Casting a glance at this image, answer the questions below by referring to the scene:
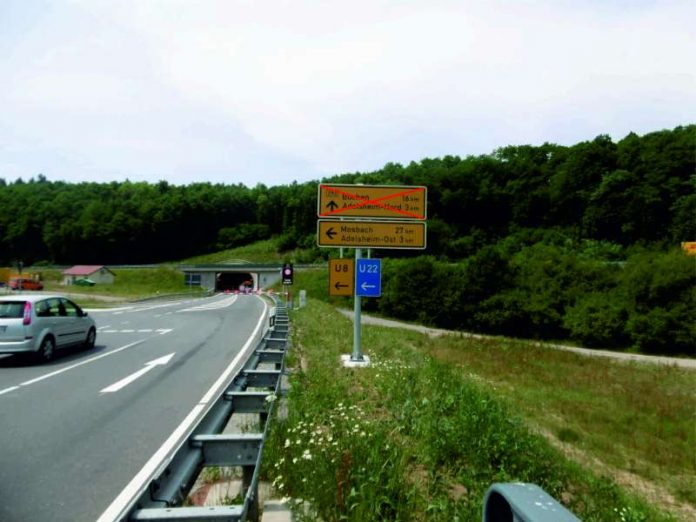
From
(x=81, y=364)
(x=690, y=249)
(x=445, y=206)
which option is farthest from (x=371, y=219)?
(x=445, y=206)

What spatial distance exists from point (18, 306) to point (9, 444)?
848 cm

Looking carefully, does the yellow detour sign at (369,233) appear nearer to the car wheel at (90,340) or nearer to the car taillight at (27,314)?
the car taillight at (27,314)

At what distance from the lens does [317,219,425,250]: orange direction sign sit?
13.6 m

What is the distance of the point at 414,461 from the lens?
17.4 feet

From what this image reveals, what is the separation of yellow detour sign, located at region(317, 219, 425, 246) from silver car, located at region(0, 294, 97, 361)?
25.4 ft

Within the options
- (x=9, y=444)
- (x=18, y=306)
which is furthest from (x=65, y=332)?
(x=9, y=444)

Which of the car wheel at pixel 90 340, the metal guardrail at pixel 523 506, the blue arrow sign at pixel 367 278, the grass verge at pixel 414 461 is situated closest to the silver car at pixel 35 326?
the car wheel at pixel 90 340

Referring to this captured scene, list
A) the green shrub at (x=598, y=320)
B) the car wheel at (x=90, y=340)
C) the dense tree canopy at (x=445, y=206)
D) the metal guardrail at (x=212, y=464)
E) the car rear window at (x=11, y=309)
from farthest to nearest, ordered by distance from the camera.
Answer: the dense tree canopy at (x=445, y=206)
the green shrub at (x=598, y=320)
the car wheel at (x=90, y=340)
the car rear window at (x=11, y=309)
the metal guardrail at (x=212, y=464)

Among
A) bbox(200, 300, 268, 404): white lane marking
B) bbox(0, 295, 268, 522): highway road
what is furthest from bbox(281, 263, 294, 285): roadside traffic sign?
bbox(0, 295, 268, 522): highway road

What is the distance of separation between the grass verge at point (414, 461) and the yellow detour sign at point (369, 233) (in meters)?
6.24

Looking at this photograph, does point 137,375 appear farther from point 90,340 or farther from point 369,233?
point 369,233

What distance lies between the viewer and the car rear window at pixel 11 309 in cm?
1373

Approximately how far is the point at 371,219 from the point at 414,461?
897 cm

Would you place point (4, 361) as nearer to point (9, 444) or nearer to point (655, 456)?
point (9, 444)
